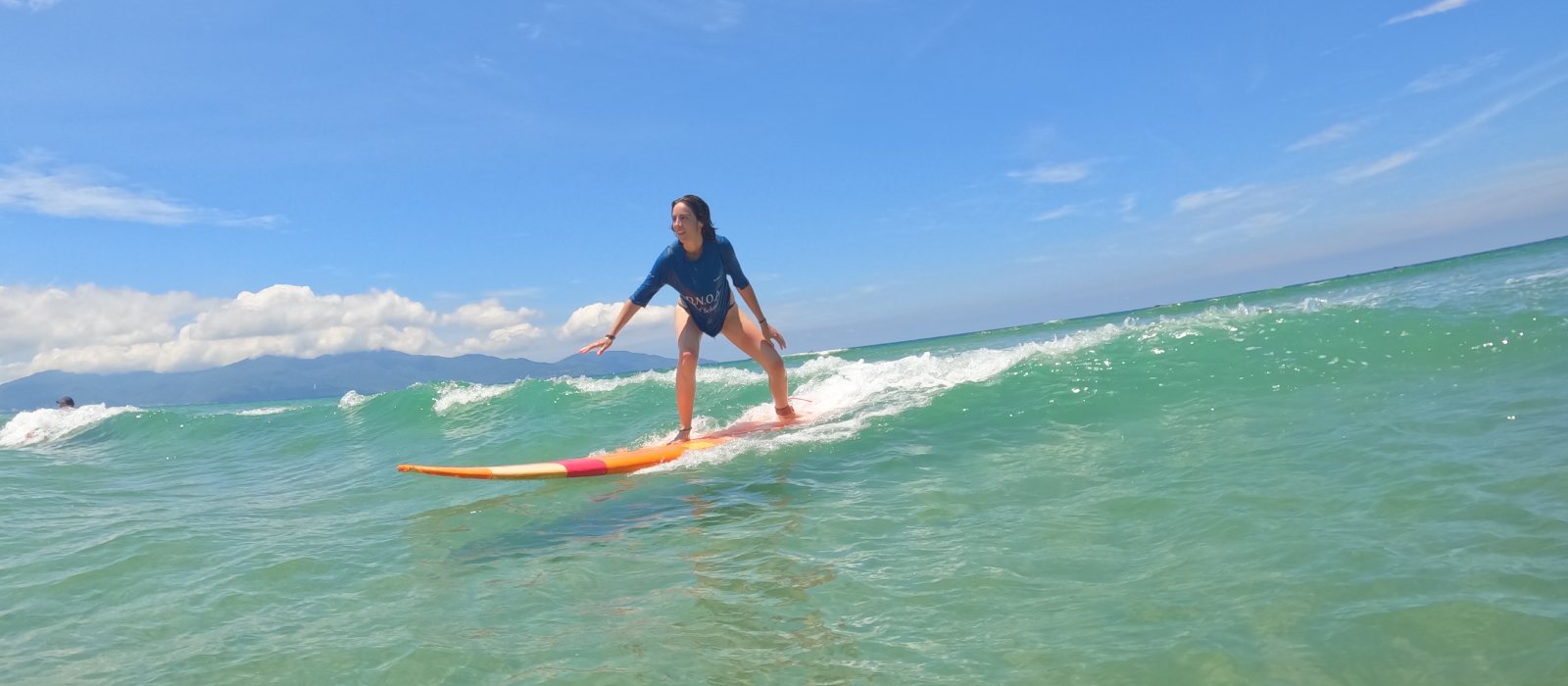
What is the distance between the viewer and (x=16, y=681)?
11.0ft

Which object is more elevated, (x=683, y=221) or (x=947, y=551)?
(x=683, y=221)

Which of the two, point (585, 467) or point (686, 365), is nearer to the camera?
point (585, 467)

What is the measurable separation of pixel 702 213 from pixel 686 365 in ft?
4.98

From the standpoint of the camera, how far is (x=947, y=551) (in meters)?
4.01

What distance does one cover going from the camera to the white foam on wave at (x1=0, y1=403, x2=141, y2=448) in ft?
62.5

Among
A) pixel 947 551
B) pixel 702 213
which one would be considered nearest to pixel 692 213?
pixel 702 213

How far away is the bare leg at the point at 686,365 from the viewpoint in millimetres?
8016

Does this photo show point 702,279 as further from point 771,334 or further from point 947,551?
point 947,551

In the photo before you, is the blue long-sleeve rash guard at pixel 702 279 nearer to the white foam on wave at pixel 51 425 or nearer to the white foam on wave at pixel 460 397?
the white foam on wave at pixel 460 397

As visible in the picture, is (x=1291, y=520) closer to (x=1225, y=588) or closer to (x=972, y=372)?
(x=1225, y=588)

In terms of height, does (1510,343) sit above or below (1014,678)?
above

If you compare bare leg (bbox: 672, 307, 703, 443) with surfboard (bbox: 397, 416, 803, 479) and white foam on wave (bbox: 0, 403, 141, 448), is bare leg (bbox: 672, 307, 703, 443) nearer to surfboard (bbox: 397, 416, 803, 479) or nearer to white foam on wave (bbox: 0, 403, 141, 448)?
surfboard (bbox: 397, 416, 803, 479)

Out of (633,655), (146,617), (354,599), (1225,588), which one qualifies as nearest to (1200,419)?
(1225,588)

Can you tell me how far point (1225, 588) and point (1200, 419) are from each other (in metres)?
3.85
